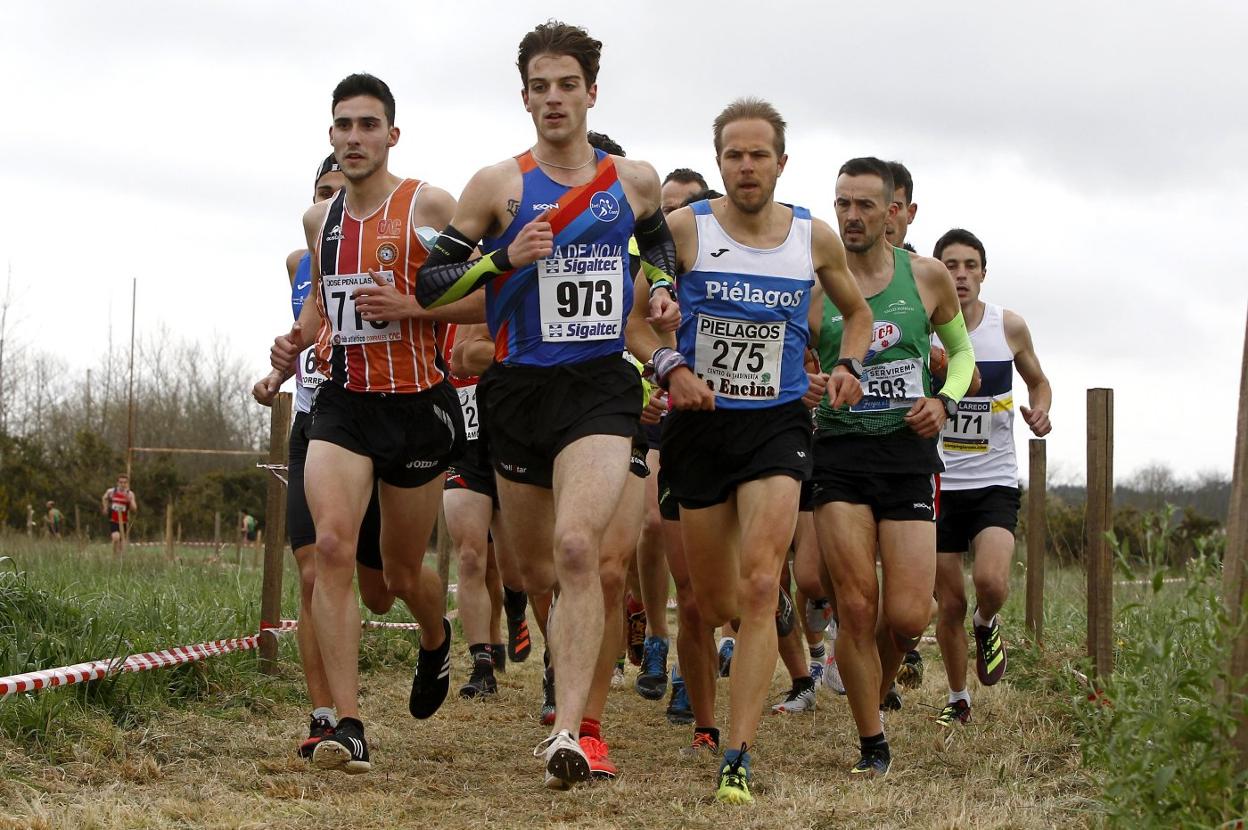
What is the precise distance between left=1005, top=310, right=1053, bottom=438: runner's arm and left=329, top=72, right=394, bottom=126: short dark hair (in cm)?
443

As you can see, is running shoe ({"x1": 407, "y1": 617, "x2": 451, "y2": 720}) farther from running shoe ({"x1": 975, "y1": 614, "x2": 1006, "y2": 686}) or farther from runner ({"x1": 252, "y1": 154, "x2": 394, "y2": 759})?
running shoe ({"x1": 975, "y1": 614, "x2": 1006, "y2": 686})

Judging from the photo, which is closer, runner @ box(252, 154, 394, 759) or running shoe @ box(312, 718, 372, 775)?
running shoe @ box(312, 718, 372, 775)

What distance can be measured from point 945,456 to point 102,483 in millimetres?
30404

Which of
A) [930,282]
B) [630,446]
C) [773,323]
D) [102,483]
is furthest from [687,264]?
[102,483]

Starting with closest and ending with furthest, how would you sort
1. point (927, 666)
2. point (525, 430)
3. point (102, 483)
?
point (525, 430) → point (927, 666) → point (102, 483)

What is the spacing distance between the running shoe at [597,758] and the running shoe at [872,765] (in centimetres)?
102

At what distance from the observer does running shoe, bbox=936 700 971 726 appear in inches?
297

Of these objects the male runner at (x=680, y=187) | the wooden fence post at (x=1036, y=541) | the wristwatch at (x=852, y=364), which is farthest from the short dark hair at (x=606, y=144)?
the wooden fence post at (x=1036, y=541)

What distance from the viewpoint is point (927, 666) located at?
35.2 ft

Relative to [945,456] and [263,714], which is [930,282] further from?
[263,714]

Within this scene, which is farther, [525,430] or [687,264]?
[687,264]

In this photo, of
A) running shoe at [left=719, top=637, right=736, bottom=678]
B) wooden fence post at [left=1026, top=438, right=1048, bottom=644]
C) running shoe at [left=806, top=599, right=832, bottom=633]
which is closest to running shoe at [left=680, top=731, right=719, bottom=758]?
running shoe at [left=806, top=599, right=832, bottom=633]

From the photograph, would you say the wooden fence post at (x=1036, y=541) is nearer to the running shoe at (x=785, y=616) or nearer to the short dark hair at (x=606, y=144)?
the running shoe at (x=785, y=616)

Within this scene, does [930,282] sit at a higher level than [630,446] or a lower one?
higher
